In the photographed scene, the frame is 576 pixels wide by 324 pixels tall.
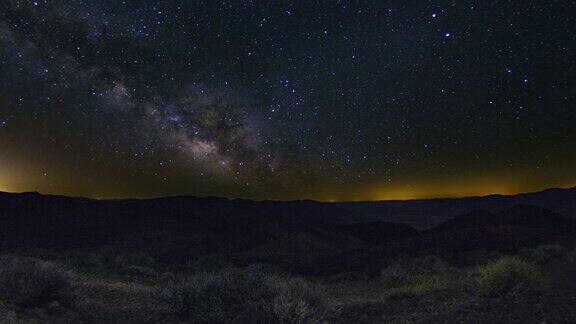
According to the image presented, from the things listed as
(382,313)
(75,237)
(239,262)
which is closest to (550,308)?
(382,313)

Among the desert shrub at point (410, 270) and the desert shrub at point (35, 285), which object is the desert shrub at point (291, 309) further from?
the desert shrub at point (410, 270)

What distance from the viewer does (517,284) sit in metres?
9.30

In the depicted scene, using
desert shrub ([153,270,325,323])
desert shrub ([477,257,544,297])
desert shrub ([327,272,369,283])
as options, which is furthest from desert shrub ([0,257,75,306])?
desert shrub ([327,272,369,283])

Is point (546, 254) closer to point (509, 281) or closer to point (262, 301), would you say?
point (509, 281)

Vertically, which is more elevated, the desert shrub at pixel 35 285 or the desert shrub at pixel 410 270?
the desert shrub at pixel 35 285

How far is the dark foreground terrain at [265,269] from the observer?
27.7ft

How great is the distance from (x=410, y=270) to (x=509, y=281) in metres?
6.04

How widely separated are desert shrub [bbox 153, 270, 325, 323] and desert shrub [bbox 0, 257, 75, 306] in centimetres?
192

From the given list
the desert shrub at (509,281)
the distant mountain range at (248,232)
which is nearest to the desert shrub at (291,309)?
the desert shrub at (509,281)

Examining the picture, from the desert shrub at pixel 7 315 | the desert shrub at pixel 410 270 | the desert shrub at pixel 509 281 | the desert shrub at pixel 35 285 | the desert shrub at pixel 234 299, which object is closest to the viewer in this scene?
the desert shrub at pixel 7 315

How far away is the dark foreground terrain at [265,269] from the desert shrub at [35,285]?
1.0 inches

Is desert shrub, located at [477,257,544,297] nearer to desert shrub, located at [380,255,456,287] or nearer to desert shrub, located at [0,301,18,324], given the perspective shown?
desert shrub, located at [380,255,456,287]

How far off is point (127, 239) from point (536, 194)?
66.8 m

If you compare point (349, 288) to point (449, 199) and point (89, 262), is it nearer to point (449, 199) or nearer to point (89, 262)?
point (89, 262)
